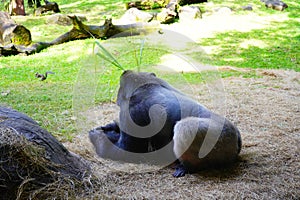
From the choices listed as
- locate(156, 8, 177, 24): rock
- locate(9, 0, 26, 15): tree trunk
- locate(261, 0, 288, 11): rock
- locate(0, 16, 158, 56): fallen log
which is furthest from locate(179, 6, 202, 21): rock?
locate(9, 0, 26, 15): tree trunk

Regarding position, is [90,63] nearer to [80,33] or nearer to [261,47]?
[80,33]

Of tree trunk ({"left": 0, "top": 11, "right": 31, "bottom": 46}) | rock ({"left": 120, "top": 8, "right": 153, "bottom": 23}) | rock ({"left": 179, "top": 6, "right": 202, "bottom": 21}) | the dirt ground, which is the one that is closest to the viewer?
the dirt ground

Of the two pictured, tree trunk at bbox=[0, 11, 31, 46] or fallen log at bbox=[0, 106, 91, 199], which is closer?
fallen log at bbox=[0, 106, 91, 199]

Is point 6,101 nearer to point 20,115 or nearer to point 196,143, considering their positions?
point 20,115

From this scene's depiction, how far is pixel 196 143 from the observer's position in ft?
11.6

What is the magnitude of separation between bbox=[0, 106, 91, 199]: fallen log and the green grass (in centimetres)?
144

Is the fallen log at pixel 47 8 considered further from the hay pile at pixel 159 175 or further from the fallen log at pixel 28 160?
the fallen log at pixel 28 160

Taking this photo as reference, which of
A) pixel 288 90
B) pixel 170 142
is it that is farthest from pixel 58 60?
pixel 170 142

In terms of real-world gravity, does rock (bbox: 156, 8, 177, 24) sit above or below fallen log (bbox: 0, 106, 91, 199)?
below

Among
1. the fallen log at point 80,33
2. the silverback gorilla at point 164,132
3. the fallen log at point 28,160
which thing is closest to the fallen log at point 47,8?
the fallen log at point 80,33

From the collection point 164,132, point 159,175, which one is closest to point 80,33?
point 164,132

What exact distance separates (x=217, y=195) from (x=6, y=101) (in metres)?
4.52

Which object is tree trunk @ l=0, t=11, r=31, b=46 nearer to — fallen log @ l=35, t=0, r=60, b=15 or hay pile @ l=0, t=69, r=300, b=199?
fallen log @ l=35, t=0, r=60, b=15

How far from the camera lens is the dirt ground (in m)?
3.20
